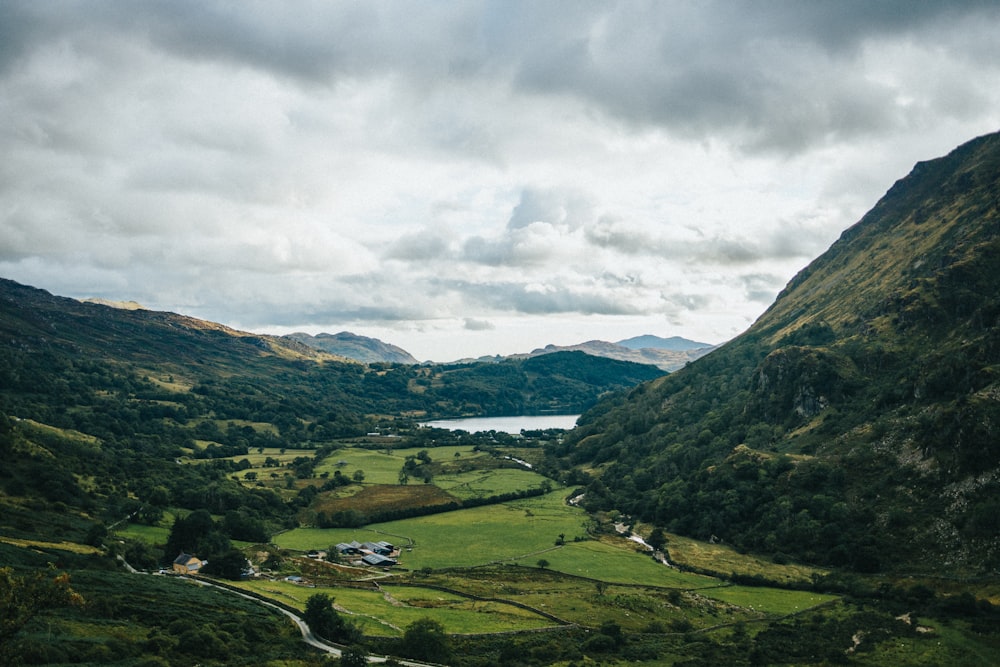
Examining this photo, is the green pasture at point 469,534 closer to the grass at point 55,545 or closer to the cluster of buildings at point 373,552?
the cluster of buildings at point 373,552

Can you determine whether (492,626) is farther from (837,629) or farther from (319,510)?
(319,510)

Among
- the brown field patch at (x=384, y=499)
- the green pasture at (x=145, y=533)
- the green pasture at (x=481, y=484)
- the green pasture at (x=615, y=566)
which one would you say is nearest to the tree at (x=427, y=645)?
the green pasture at (x=615, y=566)

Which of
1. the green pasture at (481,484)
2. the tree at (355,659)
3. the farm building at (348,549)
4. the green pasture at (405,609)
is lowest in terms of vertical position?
the farm building at (348,549)

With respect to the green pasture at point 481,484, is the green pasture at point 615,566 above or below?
Result: above

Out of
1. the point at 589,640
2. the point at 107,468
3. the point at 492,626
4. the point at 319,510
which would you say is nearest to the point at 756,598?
the point at 589,640

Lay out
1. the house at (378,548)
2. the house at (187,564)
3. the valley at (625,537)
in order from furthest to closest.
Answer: the house at (378,548) → the house at (187,564) → the valley at (625,537)

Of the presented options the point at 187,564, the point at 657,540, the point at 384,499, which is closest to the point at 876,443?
the point at 657,540

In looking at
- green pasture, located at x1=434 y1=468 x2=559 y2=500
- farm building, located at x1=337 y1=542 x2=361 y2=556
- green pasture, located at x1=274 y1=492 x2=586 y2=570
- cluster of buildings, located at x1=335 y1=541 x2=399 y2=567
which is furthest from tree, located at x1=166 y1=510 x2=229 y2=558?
green pasture, located at x1=434 y1=468 x2=559 y2=500

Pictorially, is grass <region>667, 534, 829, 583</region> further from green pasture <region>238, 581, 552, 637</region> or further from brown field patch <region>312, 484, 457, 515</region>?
brown field patch <region>312, 484, 457, 515</region>
